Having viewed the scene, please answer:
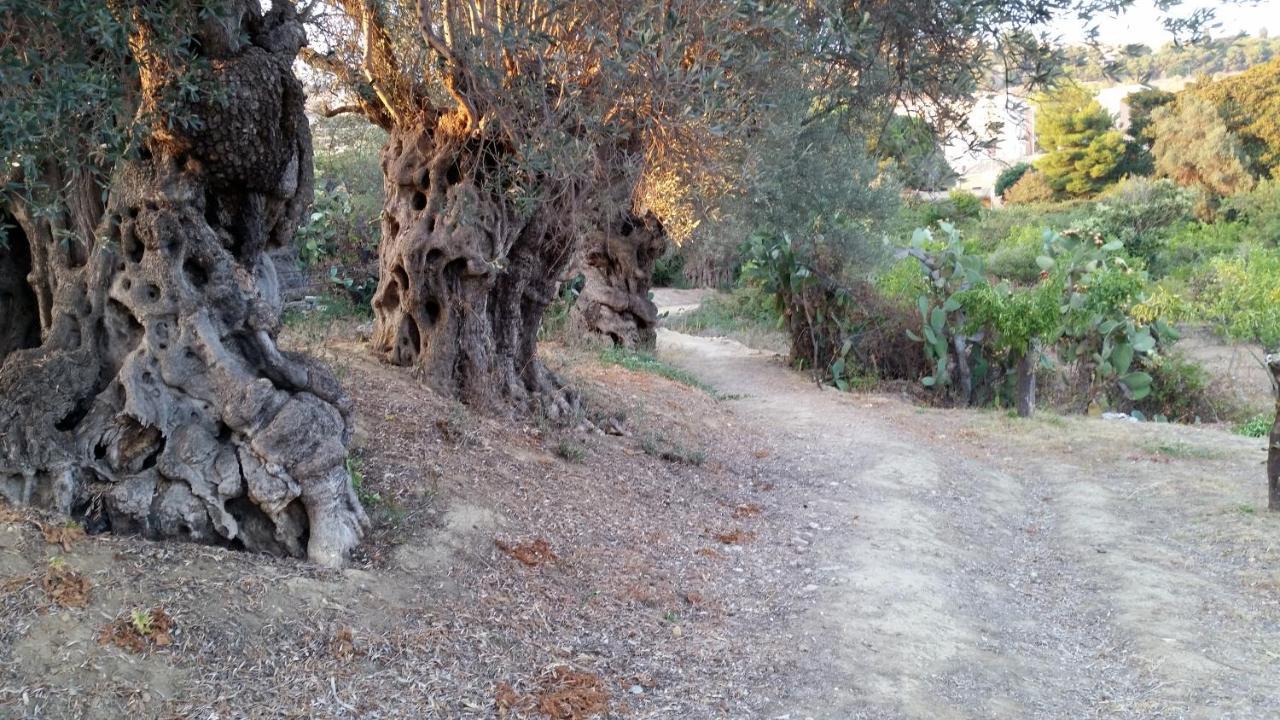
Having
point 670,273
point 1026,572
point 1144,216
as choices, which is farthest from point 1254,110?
point 1026,572

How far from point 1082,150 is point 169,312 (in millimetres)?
39658

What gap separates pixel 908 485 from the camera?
345 inches

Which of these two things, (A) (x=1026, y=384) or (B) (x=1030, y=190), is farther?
(B) (x=1030, y=190)

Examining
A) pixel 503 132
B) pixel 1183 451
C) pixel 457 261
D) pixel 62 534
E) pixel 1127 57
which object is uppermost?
pixel 1127 57

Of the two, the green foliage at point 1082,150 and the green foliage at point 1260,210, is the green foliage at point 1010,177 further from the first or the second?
the green foliage at point 1260,210

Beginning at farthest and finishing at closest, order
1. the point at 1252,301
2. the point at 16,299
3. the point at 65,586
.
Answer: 1. the point at 1252,301
2. the point at 16,299
3. the point at 65,586

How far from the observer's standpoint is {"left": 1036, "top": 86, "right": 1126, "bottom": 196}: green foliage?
37875 mm

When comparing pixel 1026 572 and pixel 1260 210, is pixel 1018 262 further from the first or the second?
→ pixel 1026 572

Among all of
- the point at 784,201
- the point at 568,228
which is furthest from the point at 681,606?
the point at 784,201

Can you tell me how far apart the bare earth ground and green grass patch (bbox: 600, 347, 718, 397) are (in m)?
4.01

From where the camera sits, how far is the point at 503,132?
22.6ft

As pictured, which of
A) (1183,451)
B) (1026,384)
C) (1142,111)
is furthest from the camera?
(1142,111)

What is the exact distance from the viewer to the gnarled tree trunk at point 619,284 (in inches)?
639

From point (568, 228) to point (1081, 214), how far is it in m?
29.0
